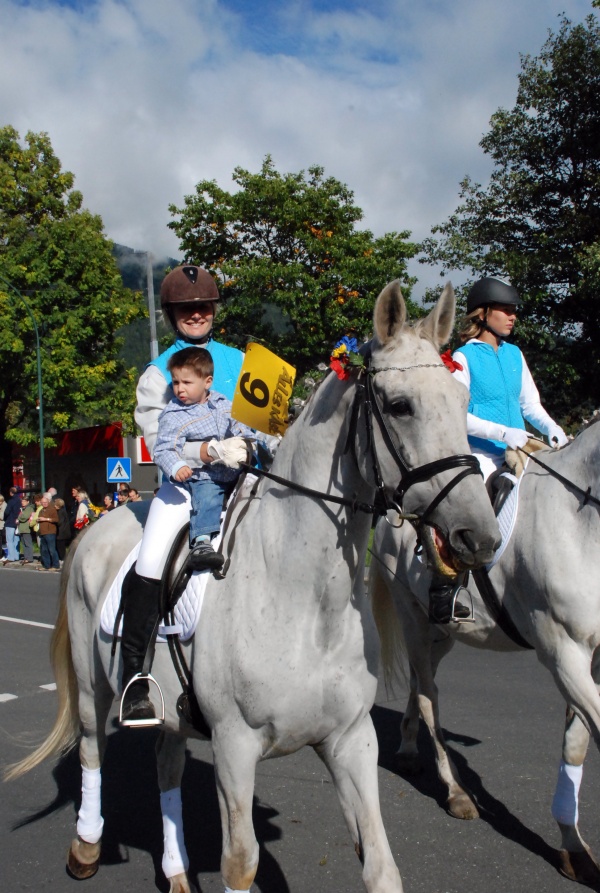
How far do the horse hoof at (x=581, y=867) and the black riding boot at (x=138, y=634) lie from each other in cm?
208

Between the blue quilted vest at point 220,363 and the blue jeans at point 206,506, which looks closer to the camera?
the blue jeans at point 206,506

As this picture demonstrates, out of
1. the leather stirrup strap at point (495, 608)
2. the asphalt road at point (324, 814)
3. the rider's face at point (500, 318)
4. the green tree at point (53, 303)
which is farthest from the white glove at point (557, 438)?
the green tree at point (53, 303)

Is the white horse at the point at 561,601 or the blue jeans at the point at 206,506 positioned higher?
the blue jeans at the point at 206,506

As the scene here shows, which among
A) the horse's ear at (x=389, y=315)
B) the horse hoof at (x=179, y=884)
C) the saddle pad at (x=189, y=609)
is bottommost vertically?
→ the horse hoof at (x=179, y=884)

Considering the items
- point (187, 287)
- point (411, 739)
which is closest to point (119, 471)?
point (411, 739)

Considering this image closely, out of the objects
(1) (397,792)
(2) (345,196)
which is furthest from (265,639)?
(2) (345,196)

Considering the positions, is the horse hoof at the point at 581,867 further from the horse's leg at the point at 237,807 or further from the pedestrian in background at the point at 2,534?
the pedestrian in background at the point at 2,534

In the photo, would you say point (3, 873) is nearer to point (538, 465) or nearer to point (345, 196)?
point (538, 465)

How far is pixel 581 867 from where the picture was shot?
12.6 feet

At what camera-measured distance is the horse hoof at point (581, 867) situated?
3824mm

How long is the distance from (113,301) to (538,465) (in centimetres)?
3175

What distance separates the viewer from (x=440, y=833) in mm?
4410

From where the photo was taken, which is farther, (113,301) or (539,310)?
(113,301)

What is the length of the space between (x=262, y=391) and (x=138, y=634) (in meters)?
1.17
